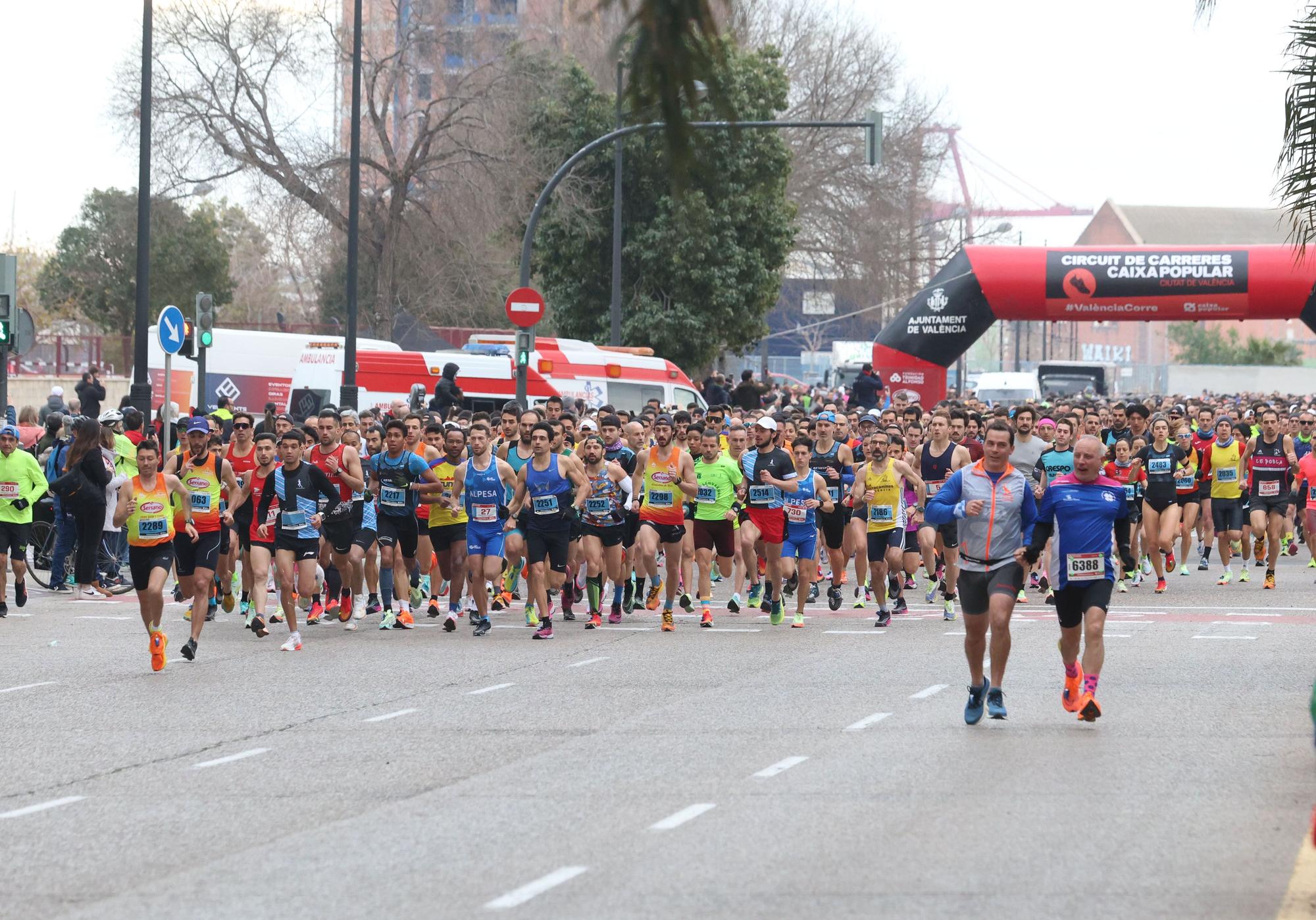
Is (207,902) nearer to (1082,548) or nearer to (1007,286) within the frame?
(1082,548)

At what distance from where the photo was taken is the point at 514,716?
35.5 ft

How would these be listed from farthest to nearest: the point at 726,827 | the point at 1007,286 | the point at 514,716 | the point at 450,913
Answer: the point at 1007,286 → the point at 514,716 → the point at 726,827 → the point at 450,913

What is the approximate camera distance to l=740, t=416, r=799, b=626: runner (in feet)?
52.4

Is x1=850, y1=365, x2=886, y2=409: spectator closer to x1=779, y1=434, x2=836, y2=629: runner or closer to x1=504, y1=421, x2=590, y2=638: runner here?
x1=779, y1=434, x2=836, y2=629: runner

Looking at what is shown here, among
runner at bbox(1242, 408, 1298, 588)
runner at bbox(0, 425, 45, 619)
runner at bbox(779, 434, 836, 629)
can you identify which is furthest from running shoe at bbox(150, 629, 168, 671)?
runner at bbox(1242, 408, 1298, 588)

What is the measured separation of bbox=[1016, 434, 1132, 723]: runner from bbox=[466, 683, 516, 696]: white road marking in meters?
3.39

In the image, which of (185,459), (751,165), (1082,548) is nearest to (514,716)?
(1082,548)

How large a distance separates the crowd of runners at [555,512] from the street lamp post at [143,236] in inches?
149

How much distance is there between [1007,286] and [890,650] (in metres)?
18.3

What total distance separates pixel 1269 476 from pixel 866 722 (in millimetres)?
11501

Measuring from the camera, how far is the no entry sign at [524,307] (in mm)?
23625

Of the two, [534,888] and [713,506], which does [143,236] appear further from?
[534,888]

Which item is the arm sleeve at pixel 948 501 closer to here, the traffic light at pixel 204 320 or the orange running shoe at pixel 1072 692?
the orange running shoe at pixel 1072 692

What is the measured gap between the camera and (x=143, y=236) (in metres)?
23.6
